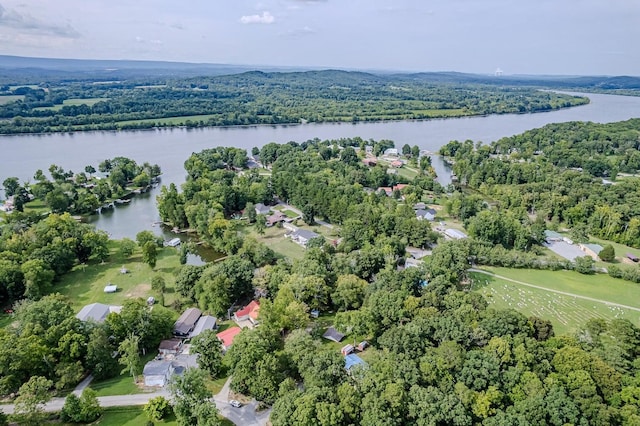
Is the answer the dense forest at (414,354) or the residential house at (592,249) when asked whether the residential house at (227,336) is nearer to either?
the dense forest at (414,354)

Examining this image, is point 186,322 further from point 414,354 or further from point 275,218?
point 275,218

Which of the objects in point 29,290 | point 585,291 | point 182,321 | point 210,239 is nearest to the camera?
point 182,321

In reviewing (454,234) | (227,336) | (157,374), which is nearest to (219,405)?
(157,374)

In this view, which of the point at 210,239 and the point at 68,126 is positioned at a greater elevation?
the point at 68,126

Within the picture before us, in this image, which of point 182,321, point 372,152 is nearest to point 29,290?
point 182,321

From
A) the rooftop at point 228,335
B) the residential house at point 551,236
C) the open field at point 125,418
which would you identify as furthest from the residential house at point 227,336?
the residential house at point 551,236

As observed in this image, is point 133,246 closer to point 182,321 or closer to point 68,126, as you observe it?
point 182,321

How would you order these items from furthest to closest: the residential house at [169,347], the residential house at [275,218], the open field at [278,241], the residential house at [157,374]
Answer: the residential house at [275,218], the open field at [278,241], the residential house at [169,347], the residential house at [157,374]
